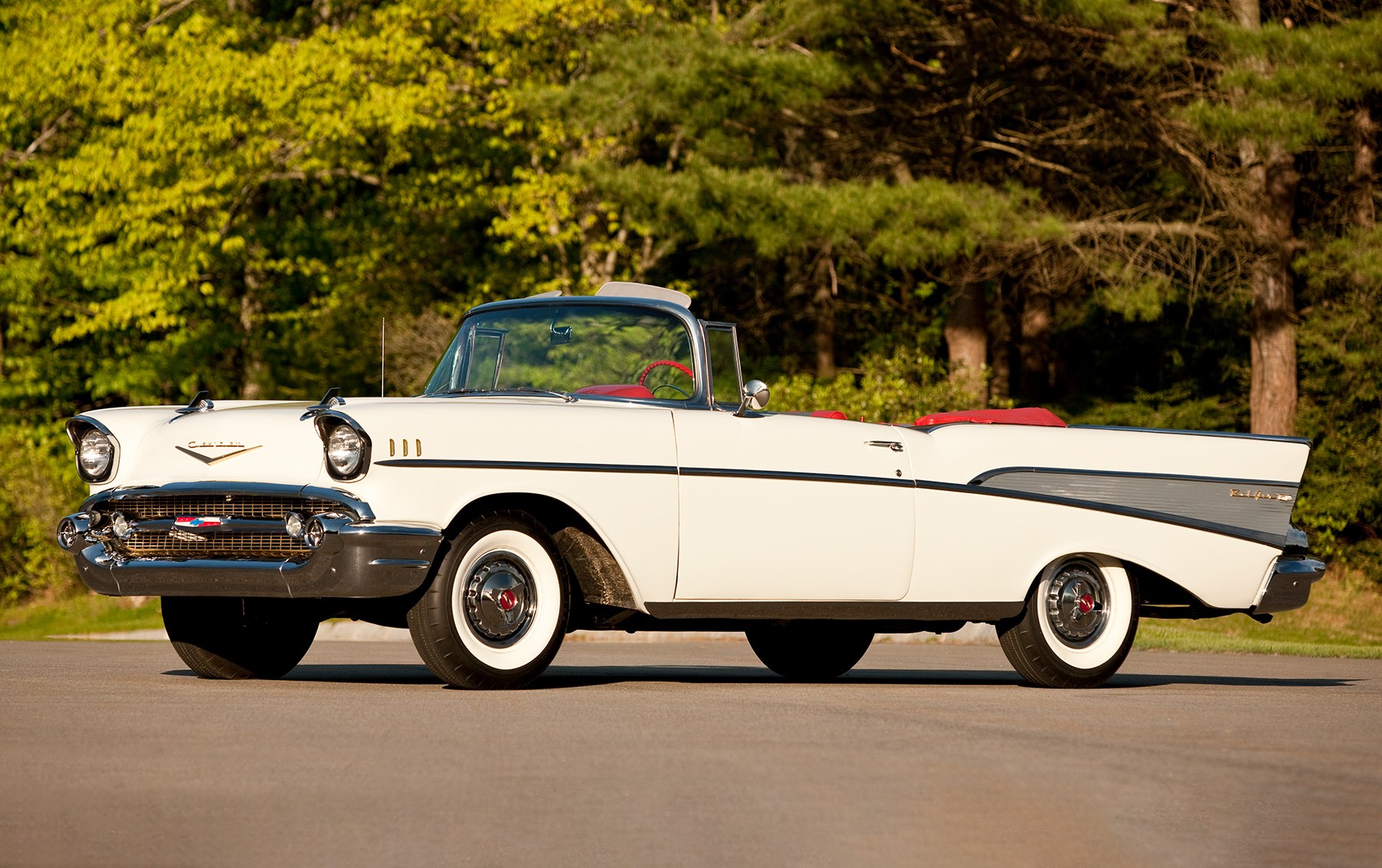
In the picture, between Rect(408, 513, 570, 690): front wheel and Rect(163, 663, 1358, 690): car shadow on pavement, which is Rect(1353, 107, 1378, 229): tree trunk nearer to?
Rect(163, 663, 1358, 690): car shadow on pavement

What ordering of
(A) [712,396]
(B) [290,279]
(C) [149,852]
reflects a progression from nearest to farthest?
(C) [149,852], (A) [712,396], (B) [290,279]

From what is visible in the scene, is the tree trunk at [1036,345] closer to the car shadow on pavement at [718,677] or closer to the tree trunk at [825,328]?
the tree trunk at [825,328]

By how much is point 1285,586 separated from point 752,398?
3.04 m

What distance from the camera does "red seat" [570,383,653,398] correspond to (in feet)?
29.8

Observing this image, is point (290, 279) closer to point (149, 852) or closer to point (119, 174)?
point (119, 174)

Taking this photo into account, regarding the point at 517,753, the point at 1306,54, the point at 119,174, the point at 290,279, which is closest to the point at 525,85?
the point at 119,174

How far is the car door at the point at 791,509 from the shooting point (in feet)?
28.3

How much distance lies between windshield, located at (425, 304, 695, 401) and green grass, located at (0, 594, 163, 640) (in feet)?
37.9

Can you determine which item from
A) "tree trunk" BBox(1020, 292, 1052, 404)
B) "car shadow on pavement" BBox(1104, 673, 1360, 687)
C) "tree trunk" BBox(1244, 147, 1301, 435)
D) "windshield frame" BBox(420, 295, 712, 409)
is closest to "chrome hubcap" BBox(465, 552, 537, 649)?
"windshield frame" BBox(420, 295, 712, 409)

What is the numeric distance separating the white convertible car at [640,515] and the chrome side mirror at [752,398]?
1cm

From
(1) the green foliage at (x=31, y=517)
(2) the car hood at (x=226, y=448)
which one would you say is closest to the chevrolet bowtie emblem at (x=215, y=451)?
(2) the car hood at (x=226, y=448)

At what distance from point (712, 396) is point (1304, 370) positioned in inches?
913

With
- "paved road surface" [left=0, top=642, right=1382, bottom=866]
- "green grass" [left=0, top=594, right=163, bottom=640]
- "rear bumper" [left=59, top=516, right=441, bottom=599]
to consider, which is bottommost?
"green grass" [left=0, top=594, right=163, bottom=640]

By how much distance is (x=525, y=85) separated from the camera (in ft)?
99.6
